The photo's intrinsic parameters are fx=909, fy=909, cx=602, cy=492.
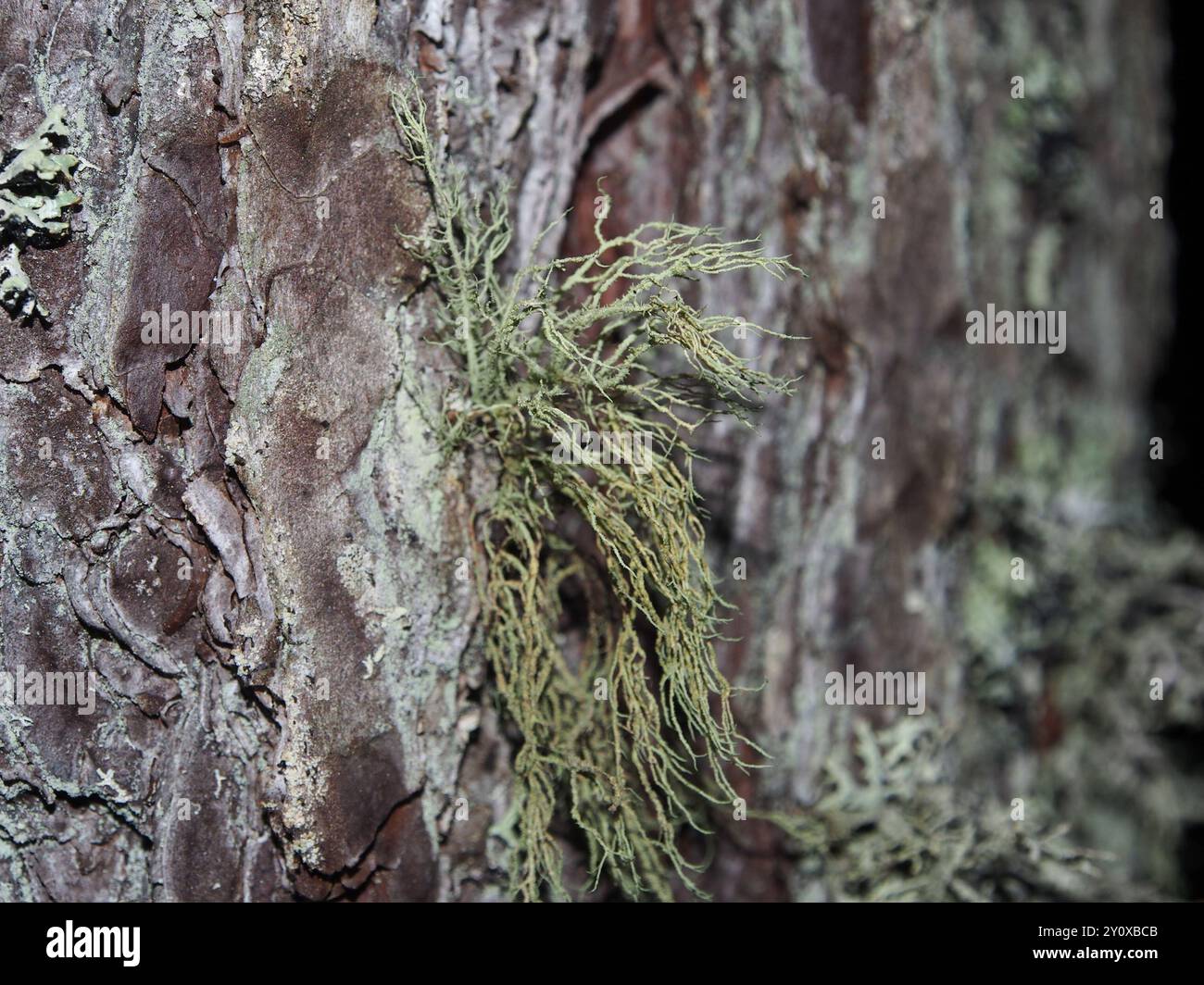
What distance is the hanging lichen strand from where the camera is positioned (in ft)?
4.72

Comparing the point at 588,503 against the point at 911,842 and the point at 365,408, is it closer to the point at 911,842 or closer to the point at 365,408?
the point at 365,408

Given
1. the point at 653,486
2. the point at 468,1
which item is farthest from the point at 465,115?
the point at 653,486

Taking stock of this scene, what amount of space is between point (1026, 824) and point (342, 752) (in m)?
1.48

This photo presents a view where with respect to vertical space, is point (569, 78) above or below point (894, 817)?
above

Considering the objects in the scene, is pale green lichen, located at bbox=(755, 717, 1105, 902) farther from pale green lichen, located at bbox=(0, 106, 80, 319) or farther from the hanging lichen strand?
pale green lichen, located at bbox=(0, 106, 80, 319)

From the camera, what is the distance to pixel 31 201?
1345 mm

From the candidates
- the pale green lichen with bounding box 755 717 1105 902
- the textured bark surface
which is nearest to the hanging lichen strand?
the textured bark surface

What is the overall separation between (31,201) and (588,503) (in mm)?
947

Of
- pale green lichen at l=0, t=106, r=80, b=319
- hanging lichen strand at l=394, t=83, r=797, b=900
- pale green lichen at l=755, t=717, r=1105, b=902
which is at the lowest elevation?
pale green lichen at l=755, t=717, r=1105, b=902

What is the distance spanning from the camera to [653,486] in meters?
1.48

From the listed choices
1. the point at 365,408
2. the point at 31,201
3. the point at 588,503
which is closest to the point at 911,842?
the point at 588,503

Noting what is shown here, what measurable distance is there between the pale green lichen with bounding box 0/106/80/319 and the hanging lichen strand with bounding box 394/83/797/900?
50 centimetres


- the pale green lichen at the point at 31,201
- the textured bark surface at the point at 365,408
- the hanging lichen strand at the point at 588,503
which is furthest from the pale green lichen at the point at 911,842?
the pale green lichen at the point at 31,201
